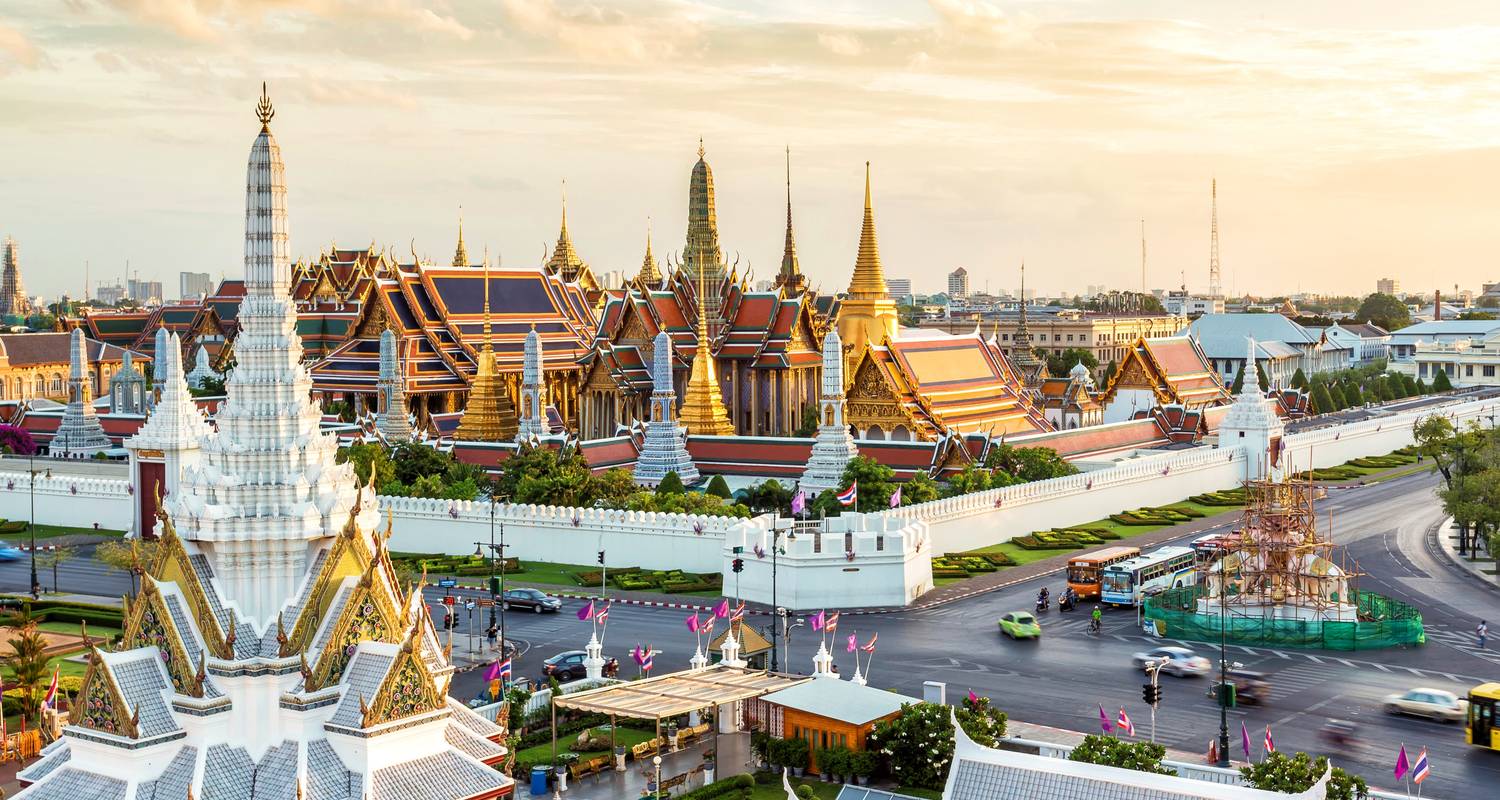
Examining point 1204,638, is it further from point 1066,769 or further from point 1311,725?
point 1066,769

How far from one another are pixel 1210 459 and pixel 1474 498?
18.5 metres

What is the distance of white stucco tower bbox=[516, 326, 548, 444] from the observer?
6912 cm

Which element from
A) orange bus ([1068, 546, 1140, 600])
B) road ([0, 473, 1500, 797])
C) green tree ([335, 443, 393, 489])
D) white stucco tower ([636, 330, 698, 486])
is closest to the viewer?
road ([0, 473, 1500, 797])

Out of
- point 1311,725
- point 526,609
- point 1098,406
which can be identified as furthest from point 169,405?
point 1098,406

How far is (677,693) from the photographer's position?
32312 mm

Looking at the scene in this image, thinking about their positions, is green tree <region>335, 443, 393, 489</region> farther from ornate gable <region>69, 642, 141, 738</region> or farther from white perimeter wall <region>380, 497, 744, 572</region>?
ornate gable <region>69, 642, 141, 738</region>

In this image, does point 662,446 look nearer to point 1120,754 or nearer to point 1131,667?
point 1131,667

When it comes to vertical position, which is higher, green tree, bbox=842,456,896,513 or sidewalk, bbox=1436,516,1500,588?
green tree, bbox=842,456,896,513

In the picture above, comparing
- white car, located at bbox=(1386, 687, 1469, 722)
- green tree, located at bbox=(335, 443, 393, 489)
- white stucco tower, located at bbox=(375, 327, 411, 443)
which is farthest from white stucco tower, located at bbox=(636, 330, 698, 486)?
white car, located at bbox=(1386, 687, 1469, 722)

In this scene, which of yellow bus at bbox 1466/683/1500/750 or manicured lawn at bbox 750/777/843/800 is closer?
manicured lawn at bbox 750/777/843/800

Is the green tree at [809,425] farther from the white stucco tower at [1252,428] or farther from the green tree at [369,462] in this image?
the green tree at [369,462]

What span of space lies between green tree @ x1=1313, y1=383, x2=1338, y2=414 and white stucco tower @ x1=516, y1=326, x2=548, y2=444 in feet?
185

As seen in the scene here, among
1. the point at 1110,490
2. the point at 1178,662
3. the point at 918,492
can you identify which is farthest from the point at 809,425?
the point at 1178,662

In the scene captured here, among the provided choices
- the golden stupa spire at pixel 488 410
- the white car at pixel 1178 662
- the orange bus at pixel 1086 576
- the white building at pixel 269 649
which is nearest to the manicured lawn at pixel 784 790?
the white building at pixel 269 649
